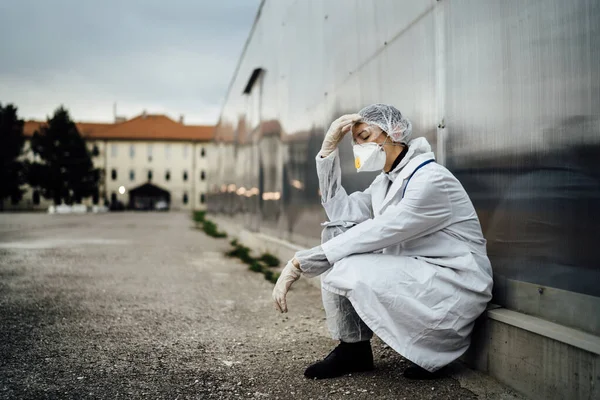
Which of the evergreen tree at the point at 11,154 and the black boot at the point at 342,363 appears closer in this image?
the black boot at the point at 342,363

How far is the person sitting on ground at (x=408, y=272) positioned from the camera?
2.48 metres

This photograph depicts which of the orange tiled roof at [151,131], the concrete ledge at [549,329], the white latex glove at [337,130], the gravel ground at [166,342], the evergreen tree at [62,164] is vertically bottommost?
the gravel ground at [166,342]

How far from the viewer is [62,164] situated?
59.8 m

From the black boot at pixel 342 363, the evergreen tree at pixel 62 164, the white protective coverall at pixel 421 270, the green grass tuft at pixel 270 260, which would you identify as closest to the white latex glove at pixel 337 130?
the white protective coverall at pixel 421 270

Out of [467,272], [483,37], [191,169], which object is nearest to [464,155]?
[483,37]

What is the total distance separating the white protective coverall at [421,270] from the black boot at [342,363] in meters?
0.35

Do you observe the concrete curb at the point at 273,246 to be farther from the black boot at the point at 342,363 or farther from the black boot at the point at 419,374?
the black boot at the point at 419,374

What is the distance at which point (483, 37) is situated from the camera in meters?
2.93

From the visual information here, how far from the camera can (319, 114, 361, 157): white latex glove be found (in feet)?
10.1

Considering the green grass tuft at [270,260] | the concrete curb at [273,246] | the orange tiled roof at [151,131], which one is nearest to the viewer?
the concrete curb at [273,246]

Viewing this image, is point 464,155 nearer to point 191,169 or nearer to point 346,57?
point 346,57

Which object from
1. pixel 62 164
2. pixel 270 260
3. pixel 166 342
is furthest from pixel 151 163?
pixel 166 342

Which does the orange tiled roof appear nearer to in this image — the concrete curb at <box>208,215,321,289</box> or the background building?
the background building

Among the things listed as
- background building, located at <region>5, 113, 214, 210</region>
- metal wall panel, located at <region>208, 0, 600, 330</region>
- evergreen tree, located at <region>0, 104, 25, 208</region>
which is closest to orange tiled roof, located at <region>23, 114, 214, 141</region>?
background building, located at <region>5, 113, 214, 210</region>
